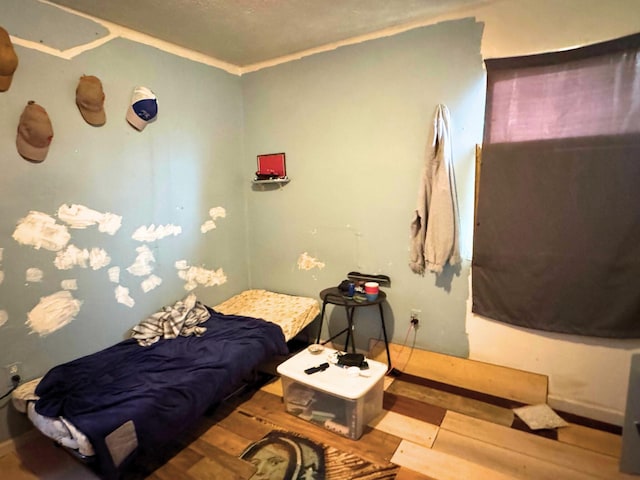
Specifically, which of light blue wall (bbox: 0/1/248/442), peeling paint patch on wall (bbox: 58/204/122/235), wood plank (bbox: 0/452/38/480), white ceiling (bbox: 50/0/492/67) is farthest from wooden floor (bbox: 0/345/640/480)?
white ceiling (bbox: 50/0/492/67)

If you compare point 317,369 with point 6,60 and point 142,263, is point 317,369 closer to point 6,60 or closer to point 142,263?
point 142,263

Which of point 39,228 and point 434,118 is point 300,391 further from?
point 434,118

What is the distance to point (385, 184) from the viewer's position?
2674mm

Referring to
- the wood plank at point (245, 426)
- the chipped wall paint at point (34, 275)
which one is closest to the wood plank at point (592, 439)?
the wood plank at point (245, 426)

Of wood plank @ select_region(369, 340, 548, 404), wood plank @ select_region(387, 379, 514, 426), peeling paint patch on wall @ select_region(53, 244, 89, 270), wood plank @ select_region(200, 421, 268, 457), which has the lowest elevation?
wood plank @ select_region(200, 421, 268, 457)

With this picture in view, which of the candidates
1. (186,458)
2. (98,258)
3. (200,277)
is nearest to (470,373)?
(186,458)

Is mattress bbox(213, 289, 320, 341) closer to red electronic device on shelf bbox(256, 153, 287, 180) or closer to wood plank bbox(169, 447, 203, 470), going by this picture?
wood plank bbox(169, 447, 203, 470)

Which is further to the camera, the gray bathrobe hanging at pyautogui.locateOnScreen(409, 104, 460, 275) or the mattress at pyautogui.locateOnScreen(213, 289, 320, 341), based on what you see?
the mattress at pyautogui.locateOnScreen(213, 289, 320, 341)

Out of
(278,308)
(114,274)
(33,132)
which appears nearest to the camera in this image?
(33,132)

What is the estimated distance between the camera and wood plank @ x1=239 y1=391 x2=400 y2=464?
190 centimetres

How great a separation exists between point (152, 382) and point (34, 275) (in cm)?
94

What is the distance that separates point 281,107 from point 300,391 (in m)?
2.27

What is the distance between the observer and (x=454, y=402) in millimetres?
2324

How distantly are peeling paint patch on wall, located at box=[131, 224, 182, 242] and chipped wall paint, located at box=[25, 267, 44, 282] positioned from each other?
22.7 inches
